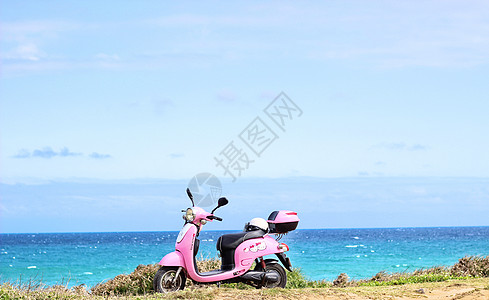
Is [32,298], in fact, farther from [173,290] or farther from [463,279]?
[463,279]

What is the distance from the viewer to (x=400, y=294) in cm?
1080

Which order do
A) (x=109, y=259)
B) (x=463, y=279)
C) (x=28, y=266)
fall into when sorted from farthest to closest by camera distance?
(x=109, y=259) → (x=28, y=266) → (x=463, y=279)

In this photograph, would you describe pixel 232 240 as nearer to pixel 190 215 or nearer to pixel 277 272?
pixel 190 215

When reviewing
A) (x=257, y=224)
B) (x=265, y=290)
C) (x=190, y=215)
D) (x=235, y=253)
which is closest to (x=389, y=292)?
(x=265, y=290)

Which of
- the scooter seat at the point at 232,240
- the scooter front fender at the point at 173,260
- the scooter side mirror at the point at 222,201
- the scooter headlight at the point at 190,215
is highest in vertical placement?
the scooter side mirror at the point at 222,201

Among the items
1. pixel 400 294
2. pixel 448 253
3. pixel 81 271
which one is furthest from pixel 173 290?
pixel 448 253

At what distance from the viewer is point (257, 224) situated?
1124cm

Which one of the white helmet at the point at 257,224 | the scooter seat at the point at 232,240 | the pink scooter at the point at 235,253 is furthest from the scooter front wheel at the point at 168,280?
the white helmet at the point at 257,224

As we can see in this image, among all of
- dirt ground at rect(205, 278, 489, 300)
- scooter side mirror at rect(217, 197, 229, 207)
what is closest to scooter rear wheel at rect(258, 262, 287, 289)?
dirt ground at rect(205, 278, 489, 300)

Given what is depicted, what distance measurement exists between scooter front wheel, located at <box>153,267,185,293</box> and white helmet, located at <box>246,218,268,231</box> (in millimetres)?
1474

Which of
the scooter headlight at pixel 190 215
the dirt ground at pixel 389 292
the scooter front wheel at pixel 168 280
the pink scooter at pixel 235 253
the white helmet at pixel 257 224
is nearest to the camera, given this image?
the dirt ground at pixel 389 292

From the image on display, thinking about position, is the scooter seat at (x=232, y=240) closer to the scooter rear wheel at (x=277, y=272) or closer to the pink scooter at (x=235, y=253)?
the pink scooter at (x=235, y=253)

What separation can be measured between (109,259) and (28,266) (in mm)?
5773

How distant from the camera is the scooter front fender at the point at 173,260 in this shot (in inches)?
411
